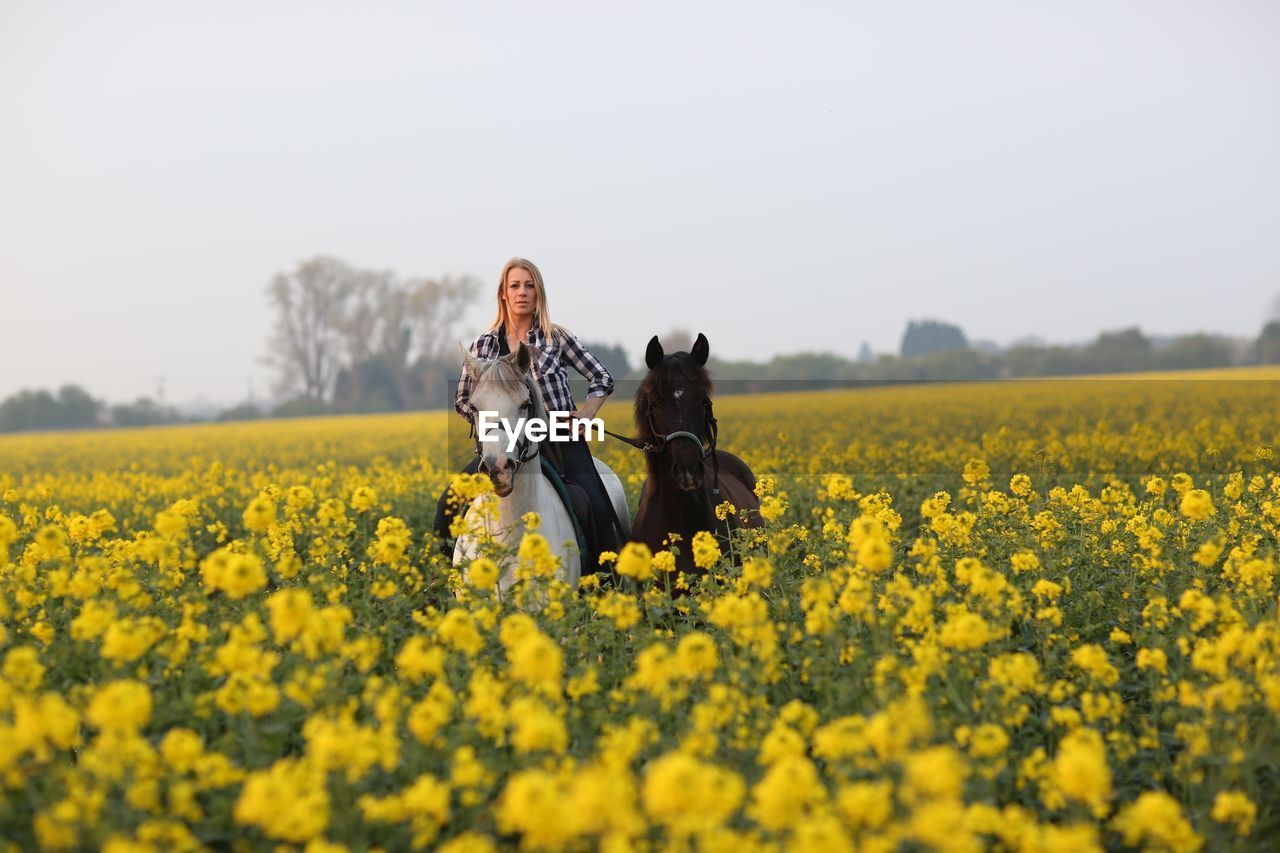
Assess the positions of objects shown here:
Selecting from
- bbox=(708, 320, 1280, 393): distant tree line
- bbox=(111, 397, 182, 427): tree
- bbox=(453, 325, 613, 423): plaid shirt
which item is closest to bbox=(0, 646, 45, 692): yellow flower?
bbox=(453, 325, 613, 423): plaid shirt

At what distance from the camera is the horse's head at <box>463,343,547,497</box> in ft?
19.2

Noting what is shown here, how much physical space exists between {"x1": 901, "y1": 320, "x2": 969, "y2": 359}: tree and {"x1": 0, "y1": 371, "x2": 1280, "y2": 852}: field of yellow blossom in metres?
119

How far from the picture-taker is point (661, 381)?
670cm

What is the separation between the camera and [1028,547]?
21.2 ft

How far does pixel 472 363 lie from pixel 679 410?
1.34m

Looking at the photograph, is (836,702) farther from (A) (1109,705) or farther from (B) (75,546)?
(B) (75,546)

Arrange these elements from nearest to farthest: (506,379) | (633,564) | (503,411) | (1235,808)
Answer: (1235,808) < (633,564) < (503,411) < (506,379)

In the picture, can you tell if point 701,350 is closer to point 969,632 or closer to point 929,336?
point 969,632

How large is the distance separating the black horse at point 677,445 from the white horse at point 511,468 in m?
0.67

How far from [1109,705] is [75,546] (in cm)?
634

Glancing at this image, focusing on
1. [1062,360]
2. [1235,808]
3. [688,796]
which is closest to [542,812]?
[688,796]

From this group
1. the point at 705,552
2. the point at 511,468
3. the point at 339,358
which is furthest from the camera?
the point at 339,358

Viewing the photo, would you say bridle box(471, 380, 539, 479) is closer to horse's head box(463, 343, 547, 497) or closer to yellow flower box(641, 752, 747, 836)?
horse's head box(463, 343, 547, 497)

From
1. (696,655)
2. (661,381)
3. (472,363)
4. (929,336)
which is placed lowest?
(696,655)
